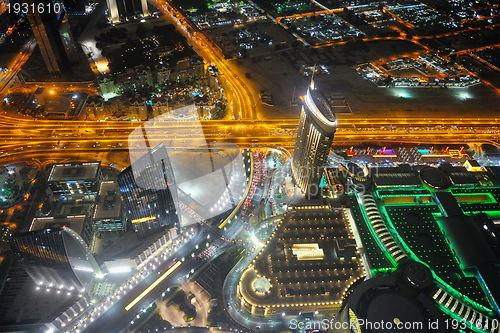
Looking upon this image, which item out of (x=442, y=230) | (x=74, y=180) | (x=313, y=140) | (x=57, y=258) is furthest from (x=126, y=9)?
(x=442, y=230)

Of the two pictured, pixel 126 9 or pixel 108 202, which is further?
pixel 126 9

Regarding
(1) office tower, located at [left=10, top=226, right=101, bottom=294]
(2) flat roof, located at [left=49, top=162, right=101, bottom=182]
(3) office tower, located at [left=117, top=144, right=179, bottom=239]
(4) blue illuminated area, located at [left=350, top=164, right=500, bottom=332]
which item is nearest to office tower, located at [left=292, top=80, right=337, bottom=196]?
(4) blue illuminated area, located at [left=350, top=164, right=500, bottom=332]

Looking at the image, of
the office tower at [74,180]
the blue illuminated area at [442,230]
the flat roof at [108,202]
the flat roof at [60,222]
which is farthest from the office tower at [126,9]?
the blue illuminated area at [442,230]

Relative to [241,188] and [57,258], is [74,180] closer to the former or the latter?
[57,258]

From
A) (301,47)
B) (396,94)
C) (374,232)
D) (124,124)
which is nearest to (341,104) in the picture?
(396,94)

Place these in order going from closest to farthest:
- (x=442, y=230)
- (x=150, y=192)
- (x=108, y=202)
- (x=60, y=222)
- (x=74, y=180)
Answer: (x=442, y=230) → (x=150, y=192) → (x=60, y=222) → (x=108, y=202) → (x=74, y=180)

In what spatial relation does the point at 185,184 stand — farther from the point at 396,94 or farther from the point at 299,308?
the point at 396,94

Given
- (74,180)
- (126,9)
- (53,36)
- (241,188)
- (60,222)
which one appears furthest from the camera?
(126,9)

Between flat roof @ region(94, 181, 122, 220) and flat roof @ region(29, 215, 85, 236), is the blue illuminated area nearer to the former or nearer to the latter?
flat roof @ region(94, 181, 122, 220)
